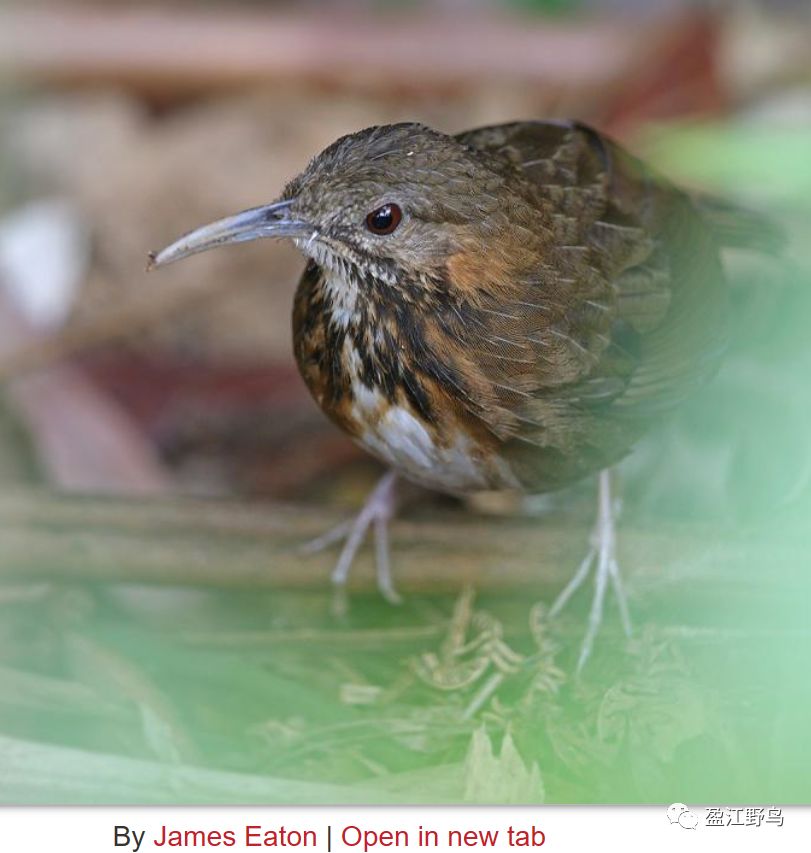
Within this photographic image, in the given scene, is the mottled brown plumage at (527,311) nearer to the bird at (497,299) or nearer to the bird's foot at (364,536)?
the bird at (497,299)

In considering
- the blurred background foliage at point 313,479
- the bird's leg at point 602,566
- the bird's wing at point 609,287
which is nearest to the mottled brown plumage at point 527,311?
the bird's wing at point 609,287

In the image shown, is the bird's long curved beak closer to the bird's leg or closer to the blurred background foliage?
the blurred background foliage

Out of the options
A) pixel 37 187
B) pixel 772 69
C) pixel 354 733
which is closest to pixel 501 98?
pixel 772 69

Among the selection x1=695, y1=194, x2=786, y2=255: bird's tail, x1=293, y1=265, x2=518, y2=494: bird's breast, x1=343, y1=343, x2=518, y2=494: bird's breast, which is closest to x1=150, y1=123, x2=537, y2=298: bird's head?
x1=293, y1=265, x2=518, y2=494: bird's breast

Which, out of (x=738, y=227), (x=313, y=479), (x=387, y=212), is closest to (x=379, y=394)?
(x=387, y=212)
